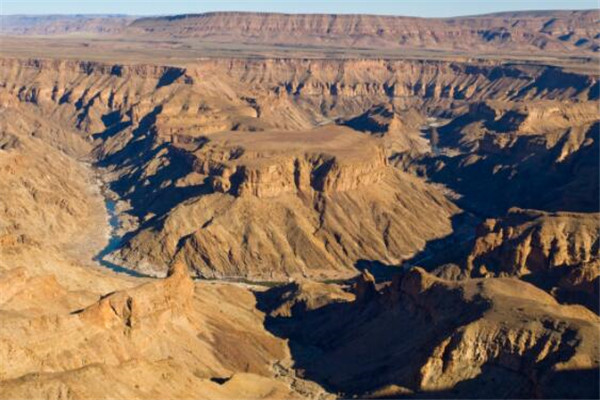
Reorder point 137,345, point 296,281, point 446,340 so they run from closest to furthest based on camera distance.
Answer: point 446,340 → point 137,345 → point 296,281

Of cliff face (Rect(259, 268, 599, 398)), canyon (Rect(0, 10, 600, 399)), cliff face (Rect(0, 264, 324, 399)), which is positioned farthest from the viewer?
canyon (Rect(0, 10, 600, 399))

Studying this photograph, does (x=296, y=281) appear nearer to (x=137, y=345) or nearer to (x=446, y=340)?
(x=137, y=345)

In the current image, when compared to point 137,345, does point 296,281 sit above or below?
below

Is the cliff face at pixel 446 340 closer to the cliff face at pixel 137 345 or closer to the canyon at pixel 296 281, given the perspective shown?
the canyon at pixel 296 281

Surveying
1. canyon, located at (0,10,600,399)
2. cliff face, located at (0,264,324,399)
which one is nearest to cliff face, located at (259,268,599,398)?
canyon, located at (0,10,600,399)

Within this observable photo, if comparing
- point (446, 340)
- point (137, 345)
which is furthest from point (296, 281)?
point (446, 340)

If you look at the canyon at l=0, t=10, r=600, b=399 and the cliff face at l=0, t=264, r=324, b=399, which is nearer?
the cliff face at l=0, t=264, r=324, b=399

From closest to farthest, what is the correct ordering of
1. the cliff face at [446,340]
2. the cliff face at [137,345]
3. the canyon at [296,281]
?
1. the cliff face at [137,345]
2. the cliff face at [446,340]
3. the canyon at [296,281]

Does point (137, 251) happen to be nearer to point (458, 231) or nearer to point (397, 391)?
point (458, 231)

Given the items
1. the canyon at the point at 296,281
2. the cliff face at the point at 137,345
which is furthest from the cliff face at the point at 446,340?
the cliff face at the point at 137,345

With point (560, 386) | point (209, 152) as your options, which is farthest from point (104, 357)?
point (209, 152)

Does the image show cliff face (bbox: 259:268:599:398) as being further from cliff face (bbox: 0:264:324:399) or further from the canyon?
cliff face (bbox: 0:264:324:399)
